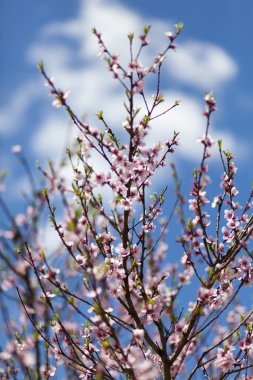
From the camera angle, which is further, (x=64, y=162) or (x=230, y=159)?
(x=230, y=159)

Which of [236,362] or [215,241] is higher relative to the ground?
[215,241]

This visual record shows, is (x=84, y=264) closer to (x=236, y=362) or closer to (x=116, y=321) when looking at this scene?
(x=116, y=321)

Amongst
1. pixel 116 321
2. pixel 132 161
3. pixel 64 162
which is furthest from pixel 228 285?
pixel 64 162

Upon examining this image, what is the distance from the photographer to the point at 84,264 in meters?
6.15

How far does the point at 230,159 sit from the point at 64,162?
83.3 inches

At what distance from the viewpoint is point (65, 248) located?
6219 millimetres

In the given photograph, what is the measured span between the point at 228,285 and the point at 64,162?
2475 mm

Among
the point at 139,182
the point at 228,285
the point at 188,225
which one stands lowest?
the point at 228,285

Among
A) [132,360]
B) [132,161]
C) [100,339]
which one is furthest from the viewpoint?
[132,161]

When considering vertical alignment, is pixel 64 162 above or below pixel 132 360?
above

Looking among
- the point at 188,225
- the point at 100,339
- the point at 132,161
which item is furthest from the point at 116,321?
the point at 132,161

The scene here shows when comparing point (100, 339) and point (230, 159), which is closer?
point (100, 339)

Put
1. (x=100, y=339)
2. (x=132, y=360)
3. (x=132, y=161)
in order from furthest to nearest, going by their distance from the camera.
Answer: (x=132, y=161) → (x=100, y=339) → (x=132, y=360)

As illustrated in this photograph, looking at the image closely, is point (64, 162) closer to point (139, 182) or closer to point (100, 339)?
point (139, 182)
